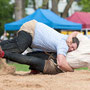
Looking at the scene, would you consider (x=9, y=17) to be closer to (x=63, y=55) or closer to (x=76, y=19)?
(x=76, y=19)

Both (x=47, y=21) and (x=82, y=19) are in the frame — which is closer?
(x=47, y=21)

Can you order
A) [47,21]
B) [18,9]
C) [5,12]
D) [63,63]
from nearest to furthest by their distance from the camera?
[63,63] → [47,21] → [18,9] → [5,12]

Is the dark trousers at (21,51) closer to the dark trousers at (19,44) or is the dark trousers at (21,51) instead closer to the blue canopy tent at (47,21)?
the dark trousers at (19,44)

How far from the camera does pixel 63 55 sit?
540 cm

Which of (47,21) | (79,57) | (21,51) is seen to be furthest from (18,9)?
(79,57)

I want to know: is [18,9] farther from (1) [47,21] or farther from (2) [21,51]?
(2) [21,51]

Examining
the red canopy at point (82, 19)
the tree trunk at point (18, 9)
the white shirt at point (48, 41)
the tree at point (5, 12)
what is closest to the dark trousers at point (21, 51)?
the white shirt at point (48, 41)

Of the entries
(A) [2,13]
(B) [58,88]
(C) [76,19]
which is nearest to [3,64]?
(B) [58,88]

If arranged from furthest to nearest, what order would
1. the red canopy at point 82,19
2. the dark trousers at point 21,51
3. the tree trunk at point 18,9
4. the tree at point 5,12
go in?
the tree at point 5,12, the red canopy at point 82,19, the tree trunk at point 18,9, the dark trousers at point 21,51

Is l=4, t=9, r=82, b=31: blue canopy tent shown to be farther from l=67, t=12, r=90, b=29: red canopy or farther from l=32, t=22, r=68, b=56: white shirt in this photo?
l=32, t=22, r=68, b=56: white shirt

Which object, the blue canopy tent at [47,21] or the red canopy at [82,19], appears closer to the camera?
the blue canopy tent at [47,21]

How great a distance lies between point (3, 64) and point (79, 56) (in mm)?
1314

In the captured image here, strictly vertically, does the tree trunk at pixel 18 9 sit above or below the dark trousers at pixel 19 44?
below

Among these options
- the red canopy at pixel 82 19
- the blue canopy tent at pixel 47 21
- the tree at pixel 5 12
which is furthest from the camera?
the tree at pixel 5 12
